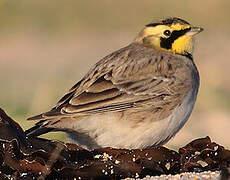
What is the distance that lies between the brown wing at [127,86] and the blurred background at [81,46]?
5.03ft

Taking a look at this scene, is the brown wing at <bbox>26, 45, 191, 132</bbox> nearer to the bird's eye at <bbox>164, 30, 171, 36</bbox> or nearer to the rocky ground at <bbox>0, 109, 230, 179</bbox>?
the bird's eye at <bbox>164, 30, 171, 36</bbox>

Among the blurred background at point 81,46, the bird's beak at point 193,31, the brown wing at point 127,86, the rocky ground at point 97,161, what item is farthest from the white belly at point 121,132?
the blurred background at point 81,46

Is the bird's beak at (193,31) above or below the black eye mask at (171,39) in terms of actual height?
above

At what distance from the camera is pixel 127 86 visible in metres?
8.45

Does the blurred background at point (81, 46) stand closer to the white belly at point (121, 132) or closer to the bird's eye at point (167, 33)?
the bird's eye at point (167, 33)

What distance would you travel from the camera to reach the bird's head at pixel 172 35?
30.2 ft

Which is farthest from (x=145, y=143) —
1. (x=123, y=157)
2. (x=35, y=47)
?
(x=35, y=47)

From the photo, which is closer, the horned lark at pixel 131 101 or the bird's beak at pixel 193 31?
the horned lark at pixel 131 101

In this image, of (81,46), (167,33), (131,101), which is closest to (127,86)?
(131,101)

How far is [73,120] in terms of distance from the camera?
26.2ft

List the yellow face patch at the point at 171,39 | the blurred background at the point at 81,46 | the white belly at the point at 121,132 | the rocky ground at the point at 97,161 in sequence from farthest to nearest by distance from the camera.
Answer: the blurred background at the point at 81,46
the yellow face patch at the point at 171,39
the white belly at the point at 121,132
the rocky ground at the point at 97,161

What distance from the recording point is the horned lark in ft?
26.3

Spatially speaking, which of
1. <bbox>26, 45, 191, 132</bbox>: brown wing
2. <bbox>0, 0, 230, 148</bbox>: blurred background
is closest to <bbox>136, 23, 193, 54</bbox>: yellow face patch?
<bbox>26, 45, 191, 132</bbox>: brown wing

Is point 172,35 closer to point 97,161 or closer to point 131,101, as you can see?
point 131,101
